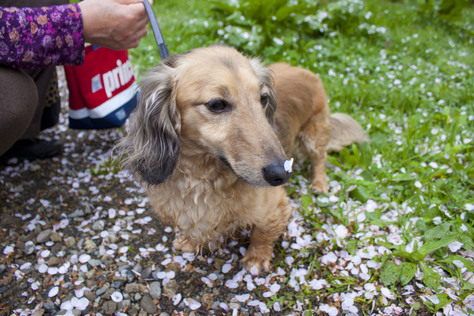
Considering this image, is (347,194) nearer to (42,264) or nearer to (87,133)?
(42,264)

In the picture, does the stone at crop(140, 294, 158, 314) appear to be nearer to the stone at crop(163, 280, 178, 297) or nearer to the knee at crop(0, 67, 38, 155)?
the stone at crop(163, 280, 178, 297)

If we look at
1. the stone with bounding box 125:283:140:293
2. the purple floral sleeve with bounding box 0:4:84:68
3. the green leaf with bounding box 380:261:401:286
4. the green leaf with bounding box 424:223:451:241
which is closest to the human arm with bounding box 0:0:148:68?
the purple floral sleeve with bounding box 0:4:84:68

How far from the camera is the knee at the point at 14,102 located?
1992 millimetres

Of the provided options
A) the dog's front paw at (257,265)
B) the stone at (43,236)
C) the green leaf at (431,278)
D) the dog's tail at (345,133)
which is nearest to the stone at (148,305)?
the dog's front paw at (257,265)

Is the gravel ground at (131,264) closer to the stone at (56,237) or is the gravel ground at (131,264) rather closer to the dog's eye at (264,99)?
the stone at (56,237)

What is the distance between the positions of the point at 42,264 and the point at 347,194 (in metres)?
2.13

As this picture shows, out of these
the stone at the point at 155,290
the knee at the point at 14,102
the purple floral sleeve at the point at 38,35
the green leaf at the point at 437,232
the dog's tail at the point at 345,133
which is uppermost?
the purple floral sleeve at the point at 38,35

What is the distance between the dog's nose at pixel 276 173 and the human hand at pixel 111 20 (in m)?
1.25

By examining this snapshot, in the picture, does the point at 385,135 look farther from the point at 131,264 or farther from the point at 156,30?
the point at 131,264

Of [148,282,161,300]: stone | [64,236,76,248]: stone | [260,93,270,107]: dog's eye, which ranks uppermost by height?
[260,93,270,107]: dog's eye

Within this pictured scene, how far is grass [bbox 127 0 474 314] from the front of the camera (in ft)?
6.56

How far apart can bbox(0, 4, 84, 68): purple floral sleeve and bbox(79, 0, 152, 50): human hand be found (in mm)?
54

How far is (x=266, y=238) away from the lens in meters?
2.17

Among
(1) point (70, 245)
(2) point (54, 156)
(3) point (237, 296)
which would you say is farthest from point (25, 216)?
(3) point (237, 296)
